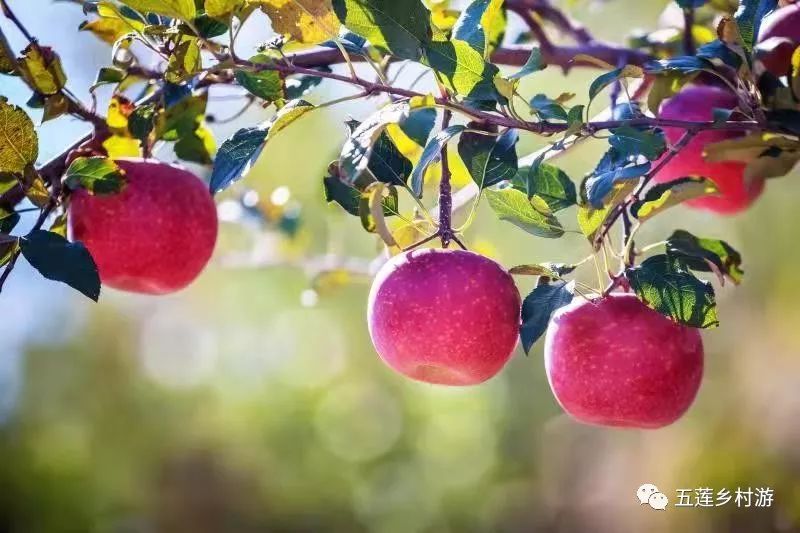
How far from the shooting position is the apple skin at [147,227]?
2.46ft

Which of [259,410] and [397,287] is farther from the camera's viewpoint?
[259,410]

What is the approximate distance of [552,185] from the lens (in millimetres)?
737

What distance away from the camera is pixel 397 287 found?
657mm

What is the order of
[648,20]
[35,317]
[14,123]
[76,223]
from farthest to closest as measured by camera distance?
[35,317]
[648,20]
[76,223]
[14,123]

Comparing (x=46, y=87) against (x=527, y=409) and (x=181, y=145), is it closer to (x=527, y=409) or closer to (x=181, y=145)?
(x=181, y=145)

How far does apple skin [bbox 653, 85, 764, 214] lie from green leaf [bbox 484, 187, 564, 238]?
261 millimetres

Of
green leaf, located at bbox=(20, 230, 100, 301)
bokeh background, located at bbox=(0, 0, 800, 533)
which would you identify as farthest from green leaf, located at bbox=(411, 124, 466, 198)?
bokeh background, located at bbox=(0, 0, 800, 533)

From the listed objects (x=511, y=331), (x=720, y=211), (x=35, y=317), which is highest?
(x=511, y=331)

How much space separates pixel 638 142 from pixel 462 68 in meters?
0.13

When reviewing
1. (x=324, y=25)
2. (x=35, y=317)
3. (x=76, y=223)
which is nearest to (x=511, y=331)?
(x=324, y=25)

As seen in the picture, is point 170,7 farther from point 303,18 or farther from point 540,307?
point 540,307

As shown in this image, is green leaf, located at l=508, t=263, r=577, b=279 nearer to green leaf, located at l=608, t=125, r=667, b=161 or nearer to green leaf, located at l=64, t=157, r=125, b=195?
A: green leaf, located at l=608, t=125, r=667, b=161

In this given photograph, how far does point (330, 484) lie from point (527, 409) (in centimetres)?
136

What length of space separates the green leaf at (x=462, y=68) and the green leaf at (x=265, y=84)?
140 mm
